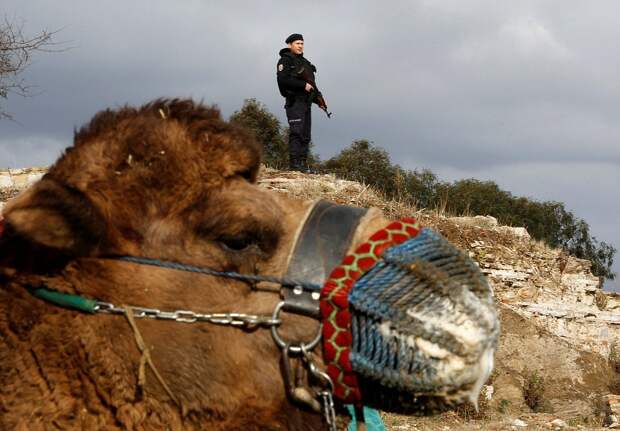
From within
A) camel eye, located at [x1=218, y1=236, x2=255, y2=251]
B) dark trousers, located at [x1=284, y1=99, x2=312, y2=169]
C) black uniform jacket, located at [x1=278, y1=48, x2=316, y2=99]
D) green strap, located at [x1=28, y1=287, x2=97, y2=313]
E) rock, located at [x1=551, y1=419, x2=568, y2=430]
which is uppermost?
black uniform jacket, located at [x1=278, y1=48, x2=316, y2=99]

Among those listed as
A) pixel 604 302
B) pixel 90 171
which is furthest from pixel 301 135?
pixel 90 171

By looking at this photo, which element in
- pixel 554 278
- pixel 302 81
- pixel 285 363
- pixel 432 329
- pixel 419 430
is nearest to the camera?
pixel 432 329

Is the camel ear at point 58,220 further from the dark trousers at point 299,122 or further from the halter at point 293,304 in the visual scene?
the dark trousers at point 299,122

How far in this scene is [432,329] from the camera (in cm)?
238

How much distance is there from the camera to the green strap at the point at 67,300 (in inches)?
99.2

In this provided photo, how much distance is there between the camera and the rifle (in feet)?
44.1

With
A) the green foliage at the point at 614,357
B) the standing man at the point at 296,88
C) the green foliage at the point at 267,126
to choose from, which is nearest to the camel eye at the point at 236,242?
the standing man at the point at 296,88

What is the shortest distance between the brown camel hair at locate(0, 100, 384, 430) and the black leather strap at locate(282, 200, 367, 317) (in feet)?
0.17

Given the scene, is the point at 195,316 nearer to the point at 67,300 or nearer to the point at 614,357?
the point at 67,300

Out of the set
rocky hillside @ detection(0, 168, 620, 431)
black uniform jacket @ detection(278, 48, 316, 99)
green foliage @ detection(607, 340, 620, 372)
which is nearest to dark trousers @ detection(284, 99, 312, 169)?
black uniform jacket @ detection(278, 48, 316, 99)

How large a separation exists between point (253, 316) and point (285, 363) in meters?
0.19

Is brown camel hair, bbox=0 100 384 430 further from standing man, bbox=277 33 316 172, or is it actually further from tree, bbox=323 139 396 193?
tree, bbox=323 139 396 193

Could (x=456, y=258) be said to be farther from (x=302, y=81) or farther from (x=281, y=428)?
(x=302, y=81)

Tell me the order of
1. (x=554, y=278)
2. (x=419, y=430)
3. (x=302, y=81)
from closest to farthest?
(x=419, y=430) < (x=302, y=81) < (x=554, y=278)
